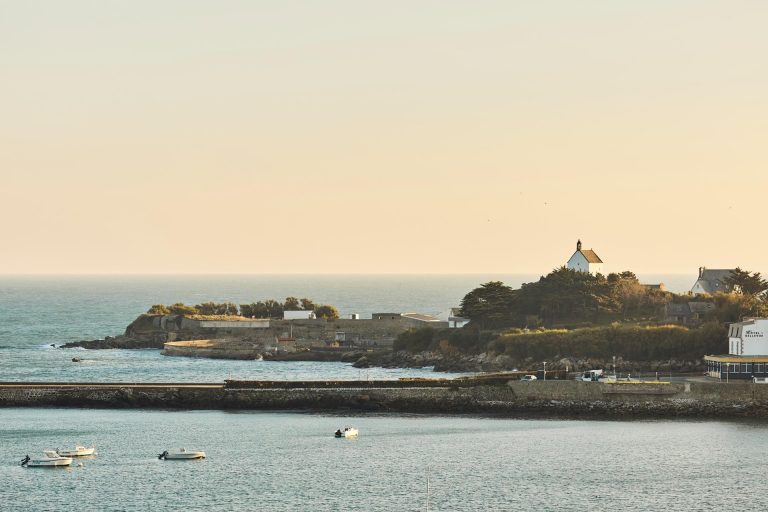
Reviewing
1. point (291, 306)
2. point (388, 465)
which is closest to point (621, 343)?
point (388, 465)

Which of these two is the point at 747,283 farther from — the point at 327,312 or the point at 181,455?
the point at 181,455

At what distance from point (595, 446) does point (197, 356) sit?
72.8 metres

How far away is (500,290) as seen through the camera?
133 meters

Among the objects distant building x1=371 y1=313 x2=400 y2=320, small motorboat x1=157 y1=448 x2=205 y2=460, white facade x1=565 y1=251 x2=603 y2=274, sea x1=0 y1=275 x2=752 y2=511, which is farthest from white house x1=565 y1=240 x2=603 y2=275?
small motorboat x1=157 y1=448 x2=205 y2=460

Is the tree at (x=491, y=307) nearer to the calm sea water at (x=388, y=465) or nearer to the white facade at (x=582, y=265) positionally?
the white facade at (x=582, y=265)

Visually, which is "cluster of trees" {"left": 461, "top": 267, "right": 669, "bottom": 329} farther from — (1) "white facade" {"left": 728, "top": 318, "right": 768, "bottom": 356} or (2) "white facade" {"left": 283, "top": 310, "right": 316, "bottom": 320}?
(1) "white facade" {"left": 728, "top": 318, "right": 768, "bottom": 356}

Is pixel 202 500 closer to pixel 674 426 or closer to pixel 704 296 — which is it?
pixel 674 426

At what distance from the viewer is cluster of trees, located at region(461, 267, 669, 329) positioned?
129 meters

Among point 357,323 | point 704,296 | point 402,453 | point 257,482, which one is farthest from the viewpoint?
point 357,323

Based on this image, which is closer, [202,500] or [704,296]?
[202,500]

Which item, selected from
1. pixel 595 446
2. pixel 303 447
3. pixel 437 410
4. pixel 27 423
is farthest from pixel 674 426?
pixel 27 423

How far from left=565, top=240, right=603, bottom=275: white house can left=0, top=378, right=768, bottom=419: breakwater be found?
57.0 metres

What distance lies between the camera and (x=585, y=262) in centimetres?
14400

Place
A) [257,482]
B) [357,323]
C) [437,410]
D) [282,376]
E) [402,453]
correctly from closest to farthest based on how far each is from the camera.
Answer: [257,482], [402,453], [437,410], [282,376], [357,323]
